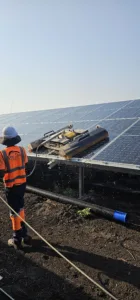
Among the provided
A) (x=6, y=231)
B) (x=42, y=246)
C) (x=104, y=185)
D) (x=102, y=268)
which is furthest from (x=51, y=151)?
(x=102, y=268)

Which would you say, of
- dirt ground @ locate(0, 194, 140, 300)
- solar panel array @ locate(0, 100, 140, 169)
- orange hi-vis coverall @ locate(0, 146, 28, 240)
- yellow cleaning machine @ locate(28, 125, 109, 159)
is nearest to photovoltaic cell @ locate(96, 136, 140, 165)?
solar panel array @ locate(0, 100, 140, 169)

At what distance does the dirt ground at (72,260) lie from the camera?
4.01m

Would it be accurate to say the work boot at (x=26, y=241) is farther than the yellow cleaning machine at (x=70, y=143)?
No

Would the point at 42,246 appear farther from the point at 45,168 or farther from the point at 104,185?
the point at 45,168

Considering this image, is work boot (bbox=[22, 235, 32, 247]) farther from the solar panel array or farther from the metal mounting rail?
the solar panel array

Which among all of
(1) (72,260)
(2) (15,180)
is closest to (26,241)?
(1) (72,260)

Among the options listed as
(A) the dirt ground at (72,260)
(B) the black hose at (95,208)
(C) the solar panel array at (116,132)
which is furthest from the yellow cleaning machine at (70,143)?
(A) the dirt ground at (72,260)

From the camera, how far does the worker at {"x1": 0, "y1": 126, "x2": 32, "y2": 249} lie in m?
5.36

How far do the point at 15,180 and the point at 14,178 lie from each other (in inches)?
2.0

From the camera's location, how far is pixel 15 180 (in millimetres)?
5465

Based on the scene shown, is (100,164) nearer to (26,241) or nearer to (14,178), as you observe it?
(14,178)

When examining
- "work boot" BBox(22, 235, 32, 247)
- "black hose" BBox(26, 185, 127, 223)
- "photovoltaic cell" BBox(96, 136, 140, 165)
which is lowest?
"work boot" BBox(22, 235, 32, 247)

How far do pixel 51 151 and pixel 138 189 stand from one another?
2859 mm

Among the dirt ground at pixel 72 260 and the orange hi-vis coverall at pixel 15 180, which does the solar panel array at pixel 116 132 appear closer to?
the dirt ground at pixel 72 260
